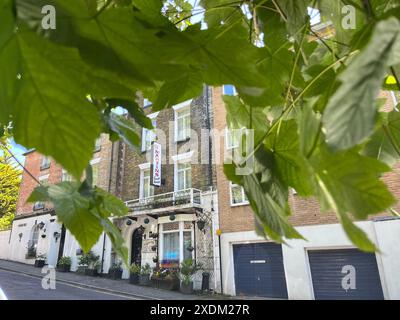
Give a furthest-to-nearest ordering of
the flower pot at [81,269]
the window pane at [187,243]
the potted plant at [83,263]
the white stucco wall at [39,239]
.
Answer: the white stucco wall at [39,239] → the flower pot at [81,269] → the potted plant at [83,263] → the window pane at [187,243]

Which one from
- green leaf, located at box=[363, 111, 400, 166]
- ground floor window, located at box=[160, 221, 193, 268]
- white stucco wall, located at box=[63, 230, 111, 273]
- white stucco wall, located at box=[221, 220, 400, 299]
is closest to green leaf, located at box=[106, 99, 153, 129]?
green leaf, located at box=[363, 111, 400, 166]

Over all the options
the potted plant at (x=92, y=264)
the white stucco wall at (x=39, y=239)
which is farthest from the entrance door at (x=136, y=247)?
the white stucco wall at (x=39, y=239)

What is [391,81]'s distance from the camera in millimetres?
627

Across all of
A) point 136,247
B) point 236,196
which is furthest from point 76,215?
point 136,247

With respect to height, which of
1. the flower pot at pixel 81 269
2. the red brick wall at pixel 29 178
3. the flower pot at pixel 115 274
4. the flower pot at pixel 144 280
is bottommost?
the flower pot at pixel 144 280

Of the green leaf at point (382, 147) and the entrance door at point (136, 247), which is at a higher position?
the entrance door at point (136, 247)

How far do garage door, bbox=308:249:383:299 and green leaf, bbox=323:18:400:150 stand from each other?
7.72 metres

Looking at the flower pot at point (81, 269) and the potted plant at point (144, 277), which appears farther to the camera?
the flower pot at point (81, 269)

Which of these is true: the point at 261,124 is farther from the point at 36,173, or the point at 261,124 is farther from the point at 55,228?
the point at 36,173

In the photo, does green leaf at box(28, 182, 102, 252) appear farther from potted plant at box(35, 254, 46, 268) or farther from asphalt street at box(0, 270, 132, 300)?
potted plant at box(35, 254, 46, 268)

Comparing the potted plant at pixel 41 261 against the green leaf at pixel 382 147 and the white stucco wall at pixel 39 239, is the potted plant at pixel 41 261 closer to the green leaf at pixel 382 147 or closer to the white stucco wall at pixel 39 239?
the white stucco wall at pixel 39 239

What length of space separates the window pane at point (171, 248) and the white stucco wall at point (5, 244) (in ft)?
36.1

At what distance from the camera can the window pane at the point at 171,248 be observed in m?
10.5

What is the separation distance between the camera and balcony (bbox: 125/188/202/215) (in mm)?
10312
